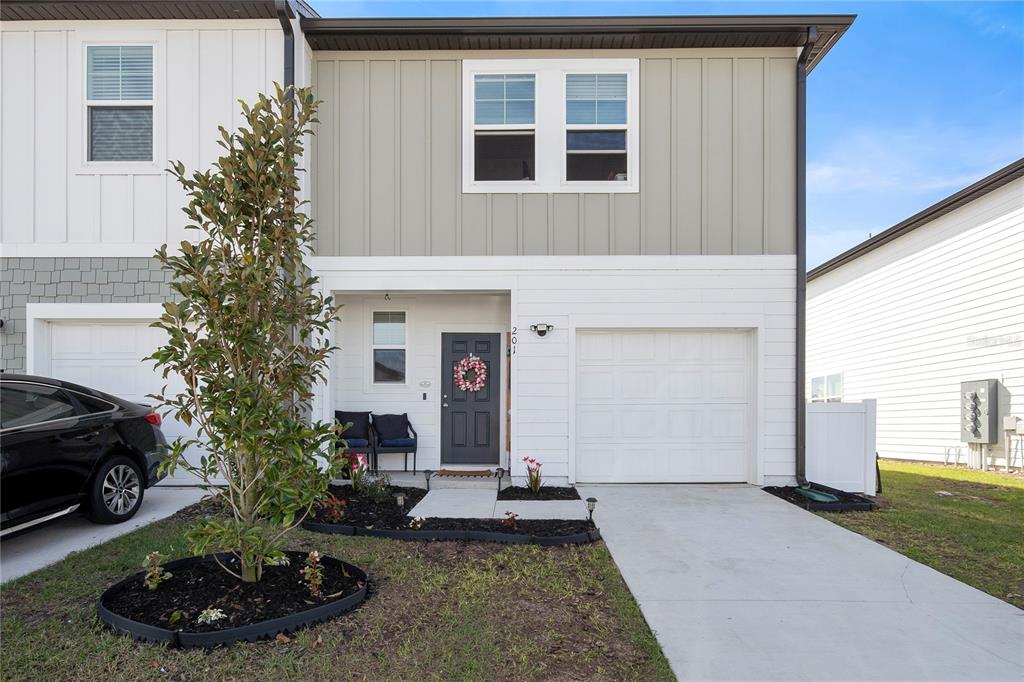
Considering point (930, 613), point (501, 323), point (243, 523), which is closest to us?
point (243, 523)

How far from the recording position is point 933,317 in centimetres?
1107

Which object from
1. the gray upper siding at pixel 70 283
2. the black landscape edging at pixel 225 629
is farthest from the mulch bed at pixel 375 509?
the gray upper siding at pixel 70 283

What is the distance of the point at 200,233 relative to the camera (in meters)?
6.66

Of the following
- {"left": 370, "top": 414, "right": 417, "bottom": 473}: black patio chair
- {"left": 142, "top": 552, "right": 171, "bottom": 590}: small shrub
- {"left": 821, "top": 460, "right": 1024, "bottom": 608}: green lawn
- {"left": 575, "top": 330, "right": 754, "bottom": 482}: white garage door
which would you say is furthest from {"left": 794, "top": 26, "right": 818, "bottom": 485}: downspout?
{"left": 142, "top": 552, "right": 171, "bottom": 590}: small shrub

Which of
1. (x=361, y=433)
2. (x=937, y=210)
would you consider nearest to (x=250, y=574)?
(x=361, y=433)

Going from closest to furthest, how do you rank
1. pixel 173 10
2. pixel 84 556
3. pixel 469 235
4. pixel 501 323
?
1. pixel 84 556
2. pixel 173 10
3. pixel 469 235
4. pixel 501 323

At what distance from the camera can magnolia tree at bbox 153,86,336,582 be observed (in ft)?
10.4

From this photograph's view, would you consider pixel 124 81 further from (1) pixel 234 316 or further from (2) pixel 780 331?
(2) pixel 780 331

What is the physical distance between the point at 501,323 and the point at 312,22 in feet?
14.1

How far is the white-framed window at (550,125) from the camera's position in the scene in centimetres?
693

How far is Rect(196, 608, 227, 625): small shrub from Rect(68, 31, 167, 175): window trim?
5.55 m

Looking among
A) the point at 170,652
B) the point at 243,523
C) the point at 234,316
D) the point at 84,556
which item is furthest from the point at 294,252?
the point at 84,556

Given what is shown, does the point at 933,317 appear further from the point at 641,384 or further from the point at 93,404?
the point at 93,404

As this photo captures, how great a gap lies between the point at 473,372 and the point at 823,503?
4458 mm
